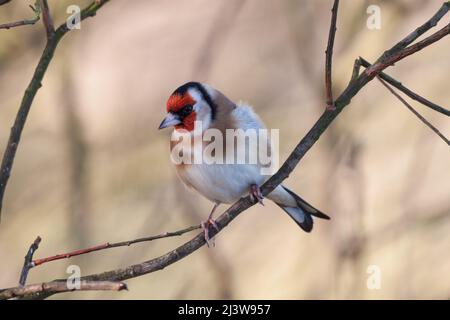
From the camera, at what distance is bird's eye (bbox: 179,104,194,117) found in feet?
10.1

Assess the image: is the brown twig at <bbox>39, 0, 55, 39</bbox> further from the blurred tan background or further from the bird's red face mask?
the blurred tan background

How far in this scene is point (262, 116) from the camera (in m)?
4.97

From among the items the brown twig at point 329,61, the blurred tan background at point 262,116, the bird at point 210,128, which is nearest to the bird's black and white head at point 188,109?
the bird at point 210,128

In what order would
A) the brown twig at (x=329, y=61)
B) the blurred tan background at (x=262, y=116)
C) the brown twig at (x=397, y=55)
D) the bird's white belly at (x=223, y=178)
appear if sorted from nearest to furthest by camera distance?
the brown twig at (x=397, y=55) < the brown twig at (x=329, y=61) < the bird's white belly at (x=223, y=178) < the blurred tan background at (x=262, y=116)

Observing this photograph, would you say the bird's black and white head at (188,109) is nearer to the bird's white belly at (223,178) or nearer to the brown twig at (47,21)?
the bird's white belly at (223,178)

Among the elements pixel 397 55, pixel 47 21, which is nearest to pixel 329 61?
pixel 397 55

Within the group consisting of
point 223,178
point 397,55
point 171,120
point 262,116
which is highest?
point 262,116

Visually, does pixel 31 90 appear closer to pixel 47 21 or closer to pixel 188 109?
pixel 47 21

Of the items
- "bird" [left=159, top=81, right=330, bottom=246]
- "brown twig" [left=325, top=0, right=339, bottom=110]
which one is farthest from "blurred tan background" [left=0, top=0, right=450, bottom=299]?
"brown twig" [left=325, top=0, right=339, bottom=110]

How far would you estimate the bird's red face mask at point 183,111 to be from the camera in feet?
10.1

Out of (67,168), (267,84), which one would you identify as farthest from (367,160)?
(67,168)

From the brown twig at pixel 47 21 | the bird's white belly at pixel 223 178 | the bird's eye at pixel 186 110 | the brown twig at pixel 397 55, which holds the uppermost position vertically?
the brown twig at pixel 47 21

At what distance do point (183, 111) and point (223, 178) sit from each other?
13.1 inches

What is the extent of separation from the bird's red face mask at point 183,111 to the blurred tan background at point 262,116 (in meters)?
1.86
